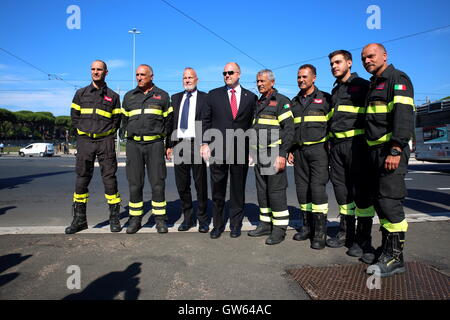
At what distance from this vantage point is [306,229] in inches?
149

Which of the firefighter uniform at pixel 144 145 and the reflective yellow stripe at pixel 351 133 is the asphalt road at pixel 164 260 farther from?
the reflective yellow stripe at pixel 351 133

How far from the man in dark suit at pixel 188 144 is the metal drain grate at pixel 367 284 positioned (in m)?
1.85

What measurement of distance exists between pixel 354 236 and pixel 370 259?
571 mm

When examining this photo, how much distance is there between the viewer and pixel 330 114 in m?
3.63

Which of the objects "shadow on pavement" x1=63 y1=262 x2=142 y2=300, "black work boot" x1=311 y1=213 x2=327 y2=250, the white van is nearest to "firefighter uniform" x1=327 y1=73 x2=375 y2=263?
"black work boot" x1=311 y1=213 x2=327 y2=250

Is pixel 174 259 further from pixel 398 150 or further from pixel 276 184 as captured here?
pixel 398 150

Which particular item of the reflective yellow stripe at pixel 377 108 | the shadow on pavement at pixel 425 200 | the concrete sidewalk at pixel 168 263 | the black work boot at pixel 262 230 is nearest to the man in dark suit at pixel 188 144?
the concrete sidewalk at pixel 168 263

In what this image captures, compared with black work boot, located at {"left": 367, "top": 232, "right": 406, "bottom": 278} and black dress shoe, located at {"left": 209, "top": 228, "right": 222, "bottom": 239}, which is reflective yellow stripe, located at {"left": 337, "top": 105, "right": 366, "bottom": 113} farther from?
black dress shoe, located at {"left": 209, "top": 228, "right": 222, "bottom": 239}

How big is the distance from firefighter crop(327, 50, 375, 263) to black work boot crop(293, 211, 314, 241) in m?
0.30

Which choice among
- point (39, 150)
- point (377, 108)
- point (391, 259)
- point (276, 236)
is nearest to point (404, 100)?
point (377, 108)

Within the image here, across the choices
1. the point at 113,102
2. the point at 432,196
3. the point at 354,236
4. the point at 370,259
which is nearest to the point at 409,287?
the point at 370,259

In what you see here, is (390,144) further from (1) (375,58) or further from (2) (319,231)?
(2) (319,231)

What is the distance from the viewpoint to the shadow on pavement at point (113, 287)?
2.28 metres

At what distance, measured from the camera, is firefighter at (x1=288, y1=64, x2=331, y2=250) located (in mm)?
3602
